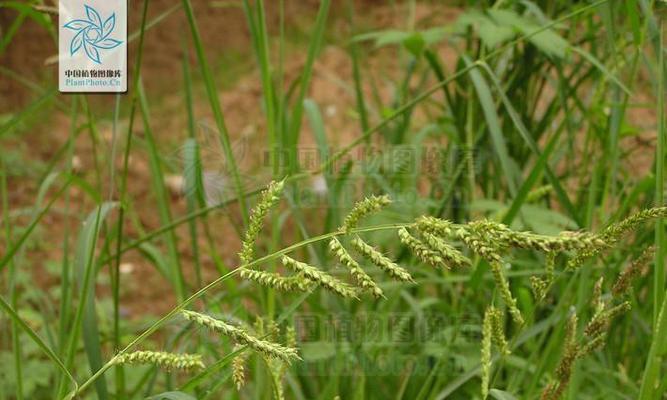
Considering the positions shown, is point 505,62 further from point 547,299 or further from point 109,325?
point 109,325

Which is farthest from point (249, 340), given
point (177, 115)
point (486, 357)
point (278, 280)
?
point (177, 115)

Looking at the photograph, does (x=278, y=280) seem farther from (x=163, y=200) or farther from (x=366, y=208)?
(x=163, y=200)

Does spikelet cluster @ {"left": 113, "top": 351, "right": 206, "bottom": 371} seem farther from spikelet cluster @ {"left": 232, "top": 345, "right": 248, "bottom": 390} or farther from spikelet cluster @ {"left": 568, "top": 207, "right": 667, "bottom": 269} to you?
spikelet cluster @ {"left": 568, "top": 207, "right": 667, "bottom": 269}

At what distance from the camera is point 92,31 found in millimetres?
968

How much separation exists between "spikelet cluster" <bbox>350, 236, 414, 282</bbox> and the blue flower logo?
44cm

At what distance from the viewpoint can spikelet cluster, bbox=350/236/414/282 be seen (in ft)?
2.00

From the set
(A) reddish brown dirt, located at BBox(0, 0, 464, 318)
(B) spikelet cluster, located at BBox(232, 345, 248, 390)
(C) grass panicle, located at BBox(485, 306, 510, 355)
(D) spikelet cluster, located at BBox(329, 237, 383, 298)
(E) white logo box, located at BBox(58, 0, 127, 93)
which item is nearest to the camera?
(D) spikelet cluster, located at BBox(329, 237, 383, 298)

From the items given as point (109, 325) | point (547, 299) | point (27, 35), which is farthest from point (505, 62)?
point (27, 35)

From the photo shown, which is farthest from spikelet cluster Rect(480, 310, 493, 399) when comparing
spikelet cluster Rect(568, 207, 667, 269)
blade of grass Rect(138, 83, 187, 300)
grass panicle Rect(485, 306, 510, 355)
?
blade of grass Rect(138, 83, 187, 300)

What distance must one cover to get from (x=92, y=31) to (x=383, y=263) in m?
0.50

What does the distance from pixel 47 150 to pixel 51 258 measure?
0.55 metres

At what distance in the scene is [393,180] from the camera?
72.2 inches

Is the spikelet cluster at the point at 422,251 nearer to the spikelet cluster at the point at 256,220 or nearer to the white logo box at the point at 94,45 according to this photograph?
the spikelet cluster at the point at 256,220

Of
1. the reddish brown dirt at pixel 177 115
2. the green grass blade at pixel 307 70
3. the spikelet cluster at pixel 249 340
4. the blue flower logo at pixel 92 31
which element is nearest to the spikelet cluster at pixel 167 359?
the spikelet cluster at pixel 249 340
